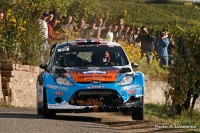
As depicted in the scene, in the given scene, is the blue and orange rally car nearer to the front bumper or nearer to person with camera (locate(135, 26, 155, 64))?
the front bumper

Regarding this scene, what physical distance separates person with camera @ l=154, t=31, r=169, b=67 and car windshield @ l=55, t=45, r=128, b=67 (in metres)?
11.0

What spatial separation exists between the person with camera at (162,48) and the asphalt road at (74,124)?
11.2 metres

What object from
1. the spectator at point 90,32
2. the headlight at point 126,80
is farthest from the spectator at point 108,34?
the headlight at point 126,80

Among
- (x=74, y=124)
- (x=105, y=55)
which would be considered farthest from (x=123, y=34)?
(x=74, y=124)

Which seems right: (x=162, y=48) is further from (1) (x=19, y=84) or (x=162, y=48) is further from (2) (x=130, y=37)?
(1) (x=19, y=84)

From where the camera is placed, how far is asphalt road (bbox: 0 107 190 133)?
43.0ft

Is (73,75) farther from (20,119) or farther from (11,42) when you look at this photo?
(11,42)

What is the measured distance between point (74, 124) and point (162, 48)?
13983 mm

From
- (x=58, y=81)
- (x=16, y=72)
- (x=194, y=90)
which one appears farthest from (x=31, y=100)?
(x=58, y=81)

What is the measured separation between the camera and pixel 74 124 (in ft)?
46.0

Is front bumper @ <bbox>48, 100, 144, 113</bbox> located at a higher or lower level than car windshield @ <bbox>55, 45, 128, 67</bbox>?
lower

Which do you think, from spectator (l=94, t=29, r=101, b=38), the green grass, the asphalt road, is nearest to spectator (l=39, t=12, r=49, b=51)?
spectator (l=94, t=29, r=101, b=38)

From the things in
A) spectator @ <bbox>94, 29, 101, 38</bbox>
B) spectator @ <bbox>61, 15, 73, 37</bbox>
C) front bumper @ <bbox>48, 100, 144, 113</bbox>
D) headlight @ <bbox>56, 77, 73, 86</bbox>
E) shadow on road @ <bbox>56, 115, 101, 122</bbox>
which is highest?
spectator @ <bbox>61, 15, 73, 37</bbox>

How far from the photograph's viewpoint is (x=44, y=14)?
2338 cm
